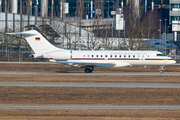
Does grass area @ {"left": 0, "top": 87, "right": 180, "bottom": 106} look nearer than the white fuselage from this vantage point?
Yes

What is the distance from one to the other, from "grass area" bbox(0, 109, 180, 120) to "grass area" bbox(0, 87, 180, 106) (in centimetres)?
231

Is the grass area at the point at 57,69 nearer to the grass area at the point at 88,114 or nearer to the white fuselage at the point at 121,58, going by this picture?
the white fuselage at the point at 121,58

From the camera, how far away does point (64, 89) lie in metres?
22.7

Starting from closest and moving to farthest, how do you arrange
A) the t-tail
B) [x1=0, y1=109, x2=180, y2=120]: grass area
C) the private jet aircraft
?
1. [x1=0, y1=109, x2=180, y2=120]: grass area
2. the private jet aircraft
3. the t-tail

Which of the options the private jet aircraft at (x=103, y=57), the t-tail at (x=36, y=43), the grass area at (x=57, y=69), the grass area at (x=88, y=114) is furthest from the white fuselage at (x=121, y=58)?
the grass area at (x=88, y=114)

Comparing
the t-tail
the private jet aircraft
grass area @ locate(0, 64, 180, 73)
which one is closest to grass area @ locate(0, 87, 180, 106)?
the private jet aircraft

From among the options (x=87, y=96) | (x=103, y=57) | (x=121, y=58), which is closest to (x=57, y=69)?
(x=103, y=57)

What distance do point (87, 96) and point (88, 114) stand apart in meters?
5.31

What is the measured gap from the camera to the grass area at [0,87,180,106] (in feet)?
60.5

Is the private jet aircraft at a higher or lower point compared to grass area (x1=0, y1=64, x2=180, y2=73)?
higher

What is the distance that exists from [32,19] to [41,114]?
4817 centimetres

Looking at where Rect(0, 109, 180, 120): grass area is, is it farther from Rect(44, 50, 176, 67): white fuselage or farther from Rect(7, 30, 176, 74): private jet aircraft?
Rect(44, 50, 176, 67): white fuselage

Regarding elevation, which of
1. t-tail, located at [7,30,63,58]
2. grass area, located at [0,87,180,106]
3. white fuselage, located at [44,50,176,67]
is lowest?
grass area, located at [0,87,180,106]

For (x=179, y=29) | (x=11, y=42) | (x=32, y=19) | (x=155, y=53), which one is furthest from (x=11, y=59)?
(x=179, y=29)
